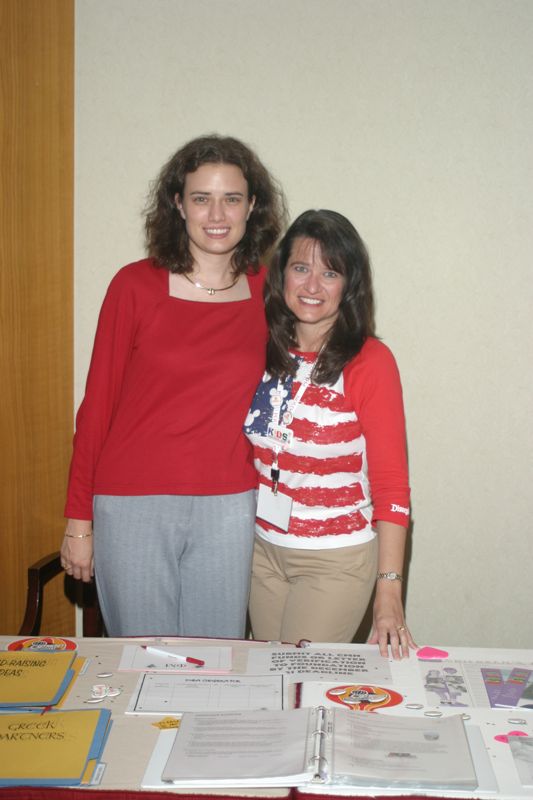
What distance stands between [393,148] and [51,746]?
7.09 feet

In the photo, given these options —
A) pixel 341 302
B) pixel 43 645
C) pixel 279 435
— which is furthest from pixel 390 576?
pixel 43 645

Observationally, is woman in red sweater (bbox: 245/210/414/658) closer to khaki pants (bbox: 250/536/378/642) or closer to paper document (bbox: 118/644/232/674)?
khaki pants (bbox: 250/536/378/642)

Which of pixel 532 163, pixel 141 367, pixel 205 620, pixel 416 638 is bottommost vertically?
pixel 416 638

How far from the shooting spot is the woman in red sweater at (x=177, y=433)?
206 centimetres

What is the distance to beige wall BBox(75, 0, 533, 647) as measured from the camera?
2.73 m

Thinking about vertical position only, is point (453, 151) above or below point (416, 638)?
above

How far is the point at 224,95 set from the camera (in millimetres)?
2770

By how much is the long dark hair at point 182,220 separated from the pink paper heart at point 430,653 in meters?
1.10

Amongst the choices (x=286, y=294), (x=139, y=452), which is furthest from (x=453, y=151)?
(x=139, y=452)

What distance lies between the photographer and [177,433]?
2.06 m

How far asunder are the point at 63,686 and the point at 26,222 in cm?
162

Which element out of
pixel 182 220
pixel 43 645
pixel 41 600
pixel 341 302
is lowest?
pixel 41 600

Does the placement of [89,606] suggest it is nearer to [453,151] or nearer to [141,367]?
[141,367]

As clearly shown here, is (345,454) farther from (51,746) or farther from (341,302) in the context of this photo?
(51,746)
